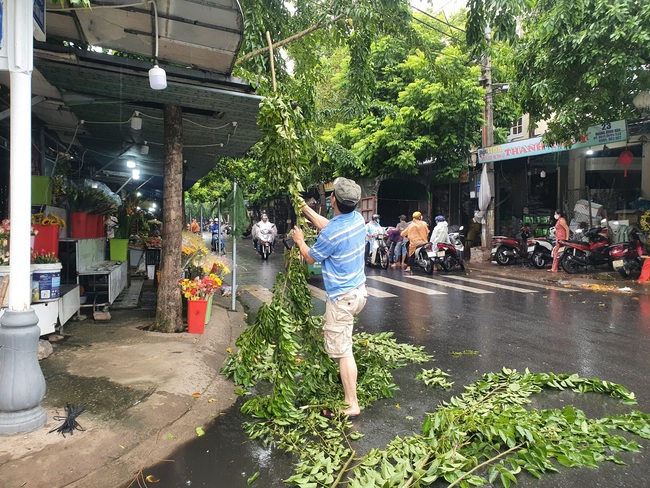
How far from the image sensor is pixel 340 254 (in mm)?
3855

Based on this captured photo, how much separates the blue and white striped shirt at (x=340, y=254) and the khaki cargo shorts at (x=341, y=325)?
6cm

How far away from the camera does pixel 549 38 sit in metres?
10.5

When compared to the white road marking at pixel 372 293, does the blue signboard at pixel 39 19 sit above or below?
above

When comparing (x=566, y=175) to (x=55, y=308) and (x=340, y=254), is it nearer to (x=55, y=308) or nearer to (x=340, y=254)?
(x=340, y=254)

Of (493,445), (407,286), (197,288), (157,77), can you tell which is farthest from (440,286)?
(157,77)

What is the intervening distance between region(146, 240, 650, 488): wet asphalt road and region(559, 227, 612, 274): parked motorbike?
85.5 inches

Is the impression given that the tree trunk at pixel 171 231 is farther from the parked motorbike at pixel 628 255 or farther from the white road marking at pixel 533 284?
the parked motorbike at pixel 628 255

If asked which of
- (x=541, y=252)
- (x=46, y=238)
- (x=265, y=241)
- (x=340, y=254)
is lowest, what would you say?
(x=541, y=252)

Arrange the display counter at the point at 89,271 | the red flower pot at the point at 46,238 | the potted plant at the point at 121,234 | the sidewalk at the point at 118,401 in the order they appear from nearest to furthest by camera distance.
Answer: the sidewalk at the point at 118,401 → the red flower pot at the point at 46,238 → the display counter at the point at 89,271 → the potted plant at the point at 121,234

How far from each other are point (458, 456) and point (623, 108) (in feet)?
38.5

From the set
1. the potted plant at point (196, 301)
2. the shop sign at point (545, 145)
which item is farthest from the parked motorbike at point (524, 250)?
the potted plant at point (196, 301)

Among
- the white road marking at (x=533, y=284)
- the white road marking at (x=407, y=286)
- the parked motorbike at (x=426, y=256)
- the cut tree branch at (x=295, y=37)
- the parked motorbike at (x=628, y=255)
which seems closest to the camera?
the cut tree branch at (x=295, y=37)

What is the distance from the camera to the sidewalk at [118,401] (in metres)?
3.01

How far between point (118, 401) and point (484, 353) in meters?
4.02
